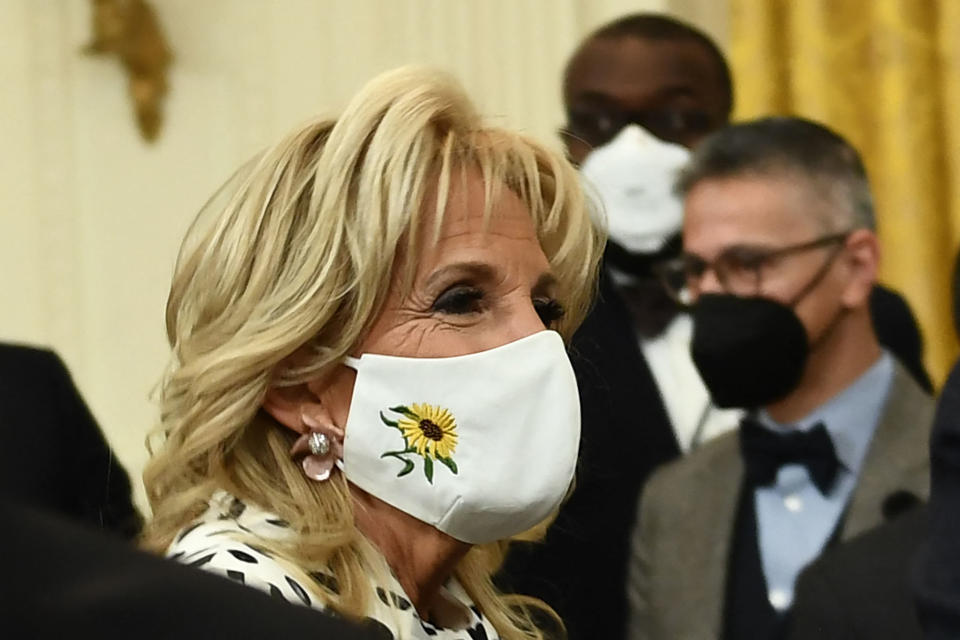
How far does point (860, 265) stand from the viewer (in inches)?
85.5

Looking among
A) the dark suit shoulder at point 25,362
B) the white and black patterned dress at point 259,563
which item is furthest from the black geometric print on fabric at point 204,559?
the dark suit shoulder at point 25,362

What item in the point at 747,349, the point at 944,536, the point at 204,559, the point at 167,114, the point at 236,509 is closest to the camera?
the point at 944,536

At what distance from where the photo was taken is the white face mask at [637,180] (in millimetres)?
2465

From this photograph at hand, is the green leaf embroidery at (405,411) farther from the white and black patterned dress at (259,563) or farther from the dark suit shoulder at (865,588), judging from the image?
the dark suit shoulder at (865,588)

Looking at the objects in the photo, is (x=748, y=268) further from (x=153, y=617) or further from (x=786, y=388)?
(x=153, y=617)

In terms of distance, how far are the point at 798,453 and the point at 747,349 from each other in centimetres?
17

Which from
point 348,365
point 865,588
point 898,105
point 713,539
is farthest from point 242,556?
point 898,105

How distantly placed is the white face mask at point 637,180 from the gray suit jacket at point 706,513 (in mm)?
485

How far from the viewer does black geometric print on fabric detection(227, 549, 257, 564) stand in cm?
115

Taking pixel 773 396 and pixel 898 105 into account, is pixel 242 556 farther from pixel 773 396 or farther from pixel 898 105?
pixel 898 105

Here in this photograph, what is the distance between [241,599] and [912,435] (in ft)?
5.69

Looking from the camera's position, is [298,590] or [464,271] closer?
[298,590]

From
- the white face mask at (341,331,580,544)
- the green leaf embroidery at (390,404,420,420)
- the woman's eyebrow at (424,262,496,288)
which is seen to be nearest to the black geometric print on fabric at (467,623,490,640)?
the white face mask at (341,331,580,544)

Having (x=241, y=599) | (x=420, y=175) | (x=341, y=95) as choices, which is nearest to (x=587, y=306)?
(x=420, y=175)
